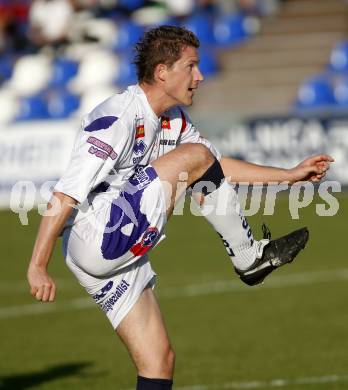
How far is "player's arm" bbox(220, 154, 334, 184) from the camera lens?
593cm

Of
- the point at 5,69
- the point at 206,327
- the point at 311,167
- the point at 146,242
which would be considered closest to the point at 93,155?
the point at 146,242

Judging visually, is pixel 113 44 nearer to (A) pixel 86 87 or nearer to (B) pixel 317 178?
(A) pixel 86 87

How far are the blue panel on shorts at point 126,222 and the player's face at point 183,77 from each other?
1.47 feet

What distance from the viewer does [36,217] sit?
60.5 feet

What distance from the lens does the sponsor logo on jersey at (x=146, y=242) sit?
5.50 meters

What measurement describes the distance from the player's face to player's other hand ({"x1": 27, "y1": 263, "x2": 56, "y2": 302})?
1.21 metres

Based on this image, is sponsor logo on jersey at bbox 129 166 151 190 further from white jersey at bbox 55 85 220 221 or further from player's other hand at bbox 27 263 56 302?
player's other hand at bbox 27 263 56 302

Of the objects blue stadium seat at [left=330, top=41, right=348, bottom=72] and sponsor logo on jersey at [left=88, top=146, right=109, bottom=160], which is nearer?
sponsor logo on jersey at [left=88, top=146, right=109, bottom=160]

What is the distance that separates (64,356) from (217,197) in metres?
3.71

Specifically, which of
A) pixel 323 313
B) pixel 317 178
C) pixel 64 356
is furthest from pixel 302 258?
pixel 317 178

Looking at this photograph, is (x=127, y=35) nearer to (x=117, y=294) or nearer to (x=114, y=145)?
(x=117, y=294)

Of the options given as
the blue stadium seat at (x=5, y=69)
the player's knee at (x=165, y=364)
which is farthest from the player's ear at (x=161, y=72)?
the blue stadium seat at (x=5, y=69)

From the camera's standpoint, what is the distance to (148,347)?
5.56 metres

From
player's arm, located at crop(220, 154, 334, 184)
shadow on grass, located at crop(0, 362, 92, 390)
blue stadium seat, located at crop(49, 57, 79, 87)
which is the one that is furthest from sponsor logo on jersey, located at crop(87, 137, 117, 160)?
blue stadium seat, located at crop(49, 57, 79, 87)
